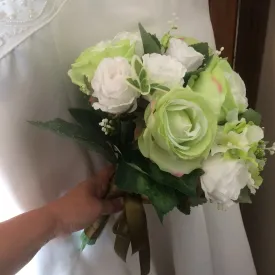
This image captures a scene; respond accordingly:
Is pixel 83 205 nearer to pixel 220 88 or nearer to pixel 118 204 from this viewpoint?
pixel 118 204

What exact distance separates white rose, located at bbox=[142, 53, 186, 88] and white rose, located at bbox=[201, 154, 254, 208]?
0.11 meters

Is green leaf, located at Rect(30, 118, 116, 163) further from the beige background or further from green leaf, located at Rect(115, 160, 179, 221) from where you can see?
the beige background

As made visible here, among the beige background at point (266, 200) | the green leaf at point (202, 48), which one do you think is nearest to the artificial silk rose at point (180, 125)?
the green leaf at point (202, 48)

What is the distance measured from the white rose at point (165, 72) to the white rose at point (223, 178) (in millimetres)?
107

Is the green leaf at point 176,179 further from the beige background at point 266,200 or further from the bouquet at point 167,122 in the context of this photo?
the beige background at point 266,200

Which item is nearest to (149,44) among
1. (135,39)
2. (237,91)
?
(135,39)

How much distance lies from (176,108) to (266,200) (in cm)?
68

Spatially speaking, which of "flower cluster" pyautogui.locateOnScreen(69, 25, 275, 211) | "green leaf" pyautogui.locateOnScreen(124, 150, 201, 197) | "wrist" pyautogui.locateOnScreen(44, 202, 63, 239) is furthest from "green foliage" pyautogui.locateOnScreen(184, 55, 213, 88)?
"wrist" pyautogui.locateOnScreen(44, 202, 63, 239)

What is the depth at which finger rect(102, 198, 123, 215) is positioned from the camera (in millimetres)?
729

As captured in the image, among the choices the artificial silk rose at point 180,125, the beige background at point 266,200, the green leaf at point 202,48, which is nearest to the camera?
the artificial silk rose at point 180,125

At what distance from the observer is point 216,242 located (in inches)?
37.6

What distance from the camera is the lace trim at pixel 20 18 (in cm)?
63

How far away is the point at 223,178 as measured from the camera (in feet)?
2.00

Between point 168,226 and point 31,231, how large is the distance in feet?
0.99
